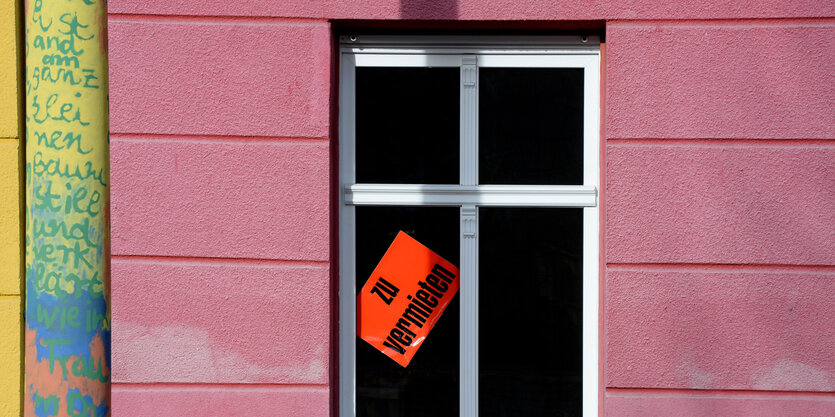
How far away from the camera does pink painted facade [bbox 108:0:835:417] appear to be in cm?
314

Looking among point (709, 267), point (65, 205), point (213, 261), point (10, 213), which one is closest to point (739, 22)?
point (709, 267)

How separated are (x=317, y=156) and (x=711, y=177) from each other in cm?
170

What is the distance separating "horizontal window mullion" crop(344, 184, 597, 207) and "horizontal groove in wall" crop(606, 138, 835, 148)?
0.30 m

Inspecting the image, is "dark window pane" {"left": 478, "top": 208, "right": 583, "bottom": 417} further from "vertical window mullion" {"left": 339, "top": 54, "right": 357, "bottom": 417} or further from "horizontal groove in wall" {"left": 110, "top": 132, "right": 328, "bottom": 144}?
"horizontal groove in wall" {"left": 110, "top": 132, "right": 328, "bottom": 144}

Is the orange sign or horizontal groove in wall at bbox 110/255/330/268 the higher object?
horizontal groove in wall at bbox 110/255/330/268

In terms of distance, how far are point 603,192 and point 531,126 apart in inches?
17.6

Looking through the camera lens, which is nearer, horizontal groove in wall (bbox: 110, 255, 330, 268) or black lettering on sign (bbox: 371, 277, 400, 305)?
horizontal groove in wall (bbox: 110, 255, 330, 268)

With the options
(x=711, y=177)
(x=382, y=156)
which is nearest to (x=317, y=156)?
(x=382, y=156)

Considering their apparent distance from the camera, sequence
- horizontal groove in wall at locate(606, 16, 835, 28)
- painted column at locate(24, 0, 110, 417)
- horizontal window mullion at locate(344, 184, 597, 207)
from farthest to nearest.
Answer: horizontal window mullion at locate(344, 184, 597, 207) → horizontal groove in wall at locate(606, 16, 835, 28) → painted column at locate(24, 0, 110, 417)

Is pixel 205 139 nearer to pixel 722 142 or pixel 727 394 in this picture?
pixel 722 142

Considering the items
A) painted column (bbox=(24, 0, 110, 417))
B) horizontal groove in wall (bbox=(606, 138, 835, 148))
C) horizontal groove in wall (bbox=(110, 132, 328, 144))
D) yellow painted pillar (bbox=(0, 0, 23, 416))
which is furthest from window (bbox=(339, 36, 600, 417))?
painted column (bbox=(24, 0, 110, 417))

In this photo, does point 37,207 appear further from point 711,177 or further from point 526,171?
point 711,177

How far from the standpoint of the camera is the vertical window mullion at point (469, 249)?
3.38 meters

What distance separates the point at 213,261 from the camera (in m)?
3.22
